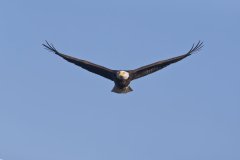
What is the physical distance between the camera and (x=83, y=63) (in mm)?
94312

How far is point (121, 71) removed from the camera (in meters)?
91.6

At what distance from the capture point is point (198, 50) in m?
93.8

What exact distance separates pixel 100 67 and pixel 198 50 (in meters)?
7.11

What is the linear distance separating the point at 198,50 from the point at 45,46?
35.9 feet

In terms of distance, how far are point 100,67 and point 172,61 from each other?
5.26 m

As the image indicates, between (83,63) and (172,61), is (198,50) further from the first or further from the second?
(83,63)

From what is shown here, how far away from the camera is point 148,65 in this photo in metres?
93.6

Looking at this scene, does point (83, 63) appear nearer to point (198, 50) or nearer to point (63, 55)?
point (63, 55)

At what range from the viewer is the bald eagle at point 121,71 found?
300 feet

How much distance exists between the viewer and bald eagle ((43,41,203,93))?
9138 centimetres

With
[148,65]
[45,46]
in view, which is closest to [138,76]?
[148,65]

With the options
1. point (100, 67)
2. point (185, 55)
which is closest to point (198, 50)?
point (185, 55)

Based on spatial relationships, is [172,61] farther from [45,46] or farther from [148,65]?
[45,46]

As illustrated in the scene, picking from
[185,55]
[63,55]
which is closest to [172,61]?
[185,55]
